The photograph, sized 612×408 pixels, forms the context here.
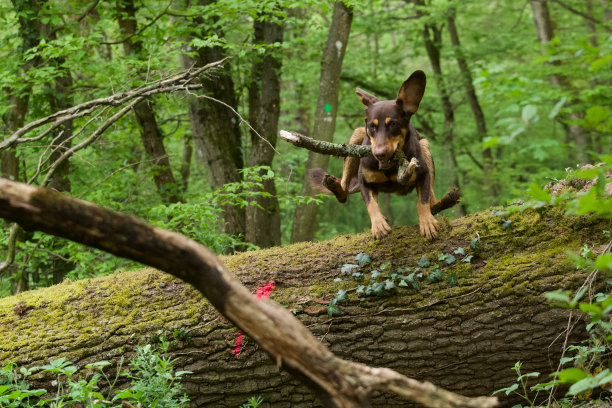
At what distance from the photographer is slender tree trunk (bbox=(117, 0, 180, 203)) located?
30.2 feet

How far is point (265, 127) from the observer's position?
926cm

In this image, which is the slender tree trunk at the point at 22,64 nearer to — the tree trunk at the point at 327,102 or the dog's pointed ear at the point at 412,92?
the tree trunk at the point at 327,102

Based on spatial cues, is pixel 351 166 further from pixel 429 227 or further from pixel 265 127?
pixel 265 127

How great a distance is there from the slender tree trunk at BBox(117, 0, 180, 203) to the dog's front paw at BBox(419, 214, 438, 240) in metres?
5.82

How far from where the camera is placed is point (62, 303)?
460cm

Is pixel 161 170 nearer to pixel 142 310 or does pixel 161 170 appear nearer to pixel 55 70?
pixel 55 70

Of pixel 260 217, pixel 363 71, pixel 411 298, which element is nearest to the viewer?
pixel 411 298

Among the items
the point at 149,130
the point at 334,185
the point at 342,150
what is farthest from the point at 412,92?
the point at 149,130

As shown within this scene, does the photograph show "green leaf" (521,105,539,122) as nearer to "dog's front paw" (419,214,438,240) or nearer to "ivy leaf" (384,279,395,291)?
"ivy leaf" (384,279,395,291)

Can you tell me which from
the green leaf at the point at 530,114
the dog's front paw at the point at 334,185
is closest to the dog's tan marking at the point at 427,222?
the dog's front paw at the point at 334,185

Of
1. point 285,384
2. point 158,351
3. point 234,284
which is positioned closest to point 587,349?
point 285,384

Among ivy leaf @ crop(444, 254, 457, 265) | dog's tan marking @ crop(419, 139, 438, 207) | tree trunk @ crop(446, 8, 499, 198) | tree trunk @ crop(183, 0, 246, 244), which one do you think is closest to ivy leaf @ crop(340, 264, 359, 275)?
ivy leaf @ crop(444, 254, 457, 265)

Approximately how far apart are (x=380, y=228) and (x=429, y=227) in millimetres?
440

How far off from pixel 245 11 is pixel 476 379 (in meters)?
6.09
